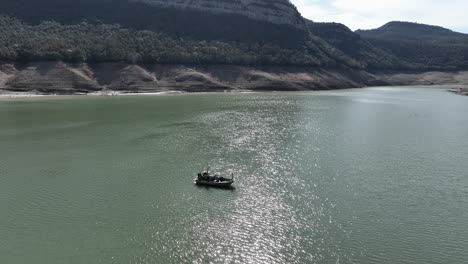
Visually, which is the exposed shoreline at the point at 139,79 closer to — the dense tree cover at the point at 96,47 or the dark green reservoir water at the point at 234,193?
the dense tree cover at the point at 96,47

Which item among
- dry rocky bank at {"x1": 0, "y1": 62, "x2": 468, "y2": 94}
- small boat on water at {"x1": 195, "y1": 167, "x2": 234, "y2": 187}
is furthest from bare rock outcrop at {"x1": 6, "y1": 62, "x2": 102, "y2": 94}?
small boat on water at {"x1": 195, "y1": 167, "x2": 234, "y2": 187}

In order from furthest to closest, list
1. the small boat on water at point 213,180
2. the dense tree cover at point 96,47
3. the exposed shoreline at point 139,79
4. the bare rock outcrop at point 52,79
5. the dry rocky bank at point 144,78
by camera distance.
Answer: the dense tree cover at point 96,47 < the dry rocky bank at point 144,78 < the exposed shoreline at point 139,79 < the bare rock outcrop at point 52,79 < the small boat on water at point 213,180

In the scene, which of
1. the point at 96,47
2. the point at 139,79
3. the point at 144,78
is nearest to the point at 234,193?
the point at 139,79

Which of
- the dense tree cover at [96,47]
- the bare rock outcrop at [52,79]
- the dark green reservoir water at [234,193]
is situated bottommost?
the dark green reservoir water at [234,193]

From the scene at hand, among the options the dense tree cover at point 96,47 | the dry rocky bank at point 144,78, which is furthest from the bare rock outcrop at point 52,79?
the dense tree cover at point 96,47

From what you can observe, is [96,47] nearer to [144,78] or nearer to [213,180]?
[144,78]

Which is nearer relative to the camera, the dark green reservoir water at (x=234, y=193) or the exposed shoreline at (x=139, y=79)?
the dark green reservoir water at (x=234, y=193)

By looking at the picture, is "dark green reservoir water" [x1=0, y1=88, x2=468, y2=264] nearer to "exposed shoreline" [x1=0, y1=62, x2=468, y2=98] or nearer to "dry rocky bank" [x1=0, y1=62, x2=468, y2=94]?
"exposed shoreline" [x1=0, y1=62, x2=468, y2=98]
